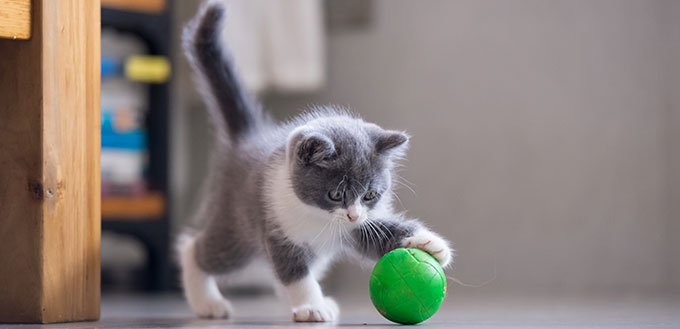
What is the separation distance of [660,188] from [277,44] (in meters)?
1.66

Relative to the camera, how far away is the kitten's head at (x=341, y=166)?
161cm

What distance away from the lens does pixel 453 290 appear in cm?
327

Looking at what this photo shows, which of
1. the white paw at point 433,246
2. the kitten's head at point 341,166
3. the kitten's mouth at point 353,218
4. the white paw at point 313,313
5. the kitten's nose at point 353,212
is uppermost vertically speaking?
the kitten's head at point 341,166

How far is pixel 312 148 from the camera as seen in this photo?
161 centimetres

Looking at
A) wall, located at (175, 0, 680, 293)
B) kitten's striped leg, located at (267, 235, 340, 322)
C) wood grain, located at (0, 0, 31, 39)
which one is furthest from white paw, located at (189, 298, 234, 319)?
wall, located at (175, 0, 680, 293)

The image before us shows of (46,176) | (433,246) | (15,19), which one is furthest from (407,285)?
(15,19)

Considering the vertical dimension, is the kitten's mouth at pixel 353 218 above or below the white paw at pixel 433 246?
above

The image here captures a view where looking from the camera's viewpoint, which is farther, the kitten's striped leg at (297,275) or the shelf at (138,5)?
the shelf at (138,5)

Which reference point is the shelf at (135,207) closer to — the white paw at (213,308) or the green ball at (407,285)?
the white paw at (213,308)

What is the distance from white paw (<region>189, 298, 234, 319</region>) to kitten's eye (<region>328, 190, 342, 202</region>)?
511 mm

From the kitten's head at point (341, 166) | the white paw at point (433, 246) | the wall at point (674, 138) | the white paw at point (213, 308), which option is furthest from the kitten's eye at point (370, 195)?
the wall at point (674, 138)

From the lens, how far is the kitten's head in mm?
1613

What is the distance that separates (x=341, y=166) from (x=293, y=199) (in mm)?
149

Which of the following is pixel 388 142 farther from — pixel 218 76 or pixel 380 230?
pixel 218 76
